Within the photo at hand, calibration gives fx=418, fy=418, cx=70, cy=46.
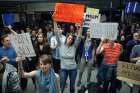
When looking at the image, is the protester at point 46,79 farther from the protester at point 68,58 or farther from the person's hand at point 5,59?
the protester at point 68,58

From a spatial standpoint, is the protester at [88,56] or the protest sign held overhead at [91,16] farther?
the protester at [88,56]

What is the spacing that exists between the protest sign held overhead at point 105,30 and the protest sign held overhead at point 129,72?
149 cm

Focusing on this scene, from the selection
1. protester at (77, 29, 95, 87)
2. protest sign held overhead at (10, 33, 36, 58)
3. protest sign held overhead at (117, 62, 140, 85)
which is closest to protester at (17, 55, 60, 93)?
protest sign held overhead at (10, 33, 36, 58)

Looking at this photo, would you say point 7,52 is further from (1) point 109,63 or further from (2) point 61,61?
(1) point 109,63

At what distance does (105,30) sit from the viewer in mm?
9031

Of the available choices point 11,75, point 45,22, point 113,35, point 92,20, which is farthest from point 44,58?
point 45,22

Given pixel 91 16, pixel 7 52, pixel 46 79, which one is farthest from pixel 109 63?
pixel 46 79

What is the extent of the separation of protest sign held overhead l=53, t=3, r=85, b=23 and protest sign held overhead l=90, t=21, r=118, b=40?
1.58 feet

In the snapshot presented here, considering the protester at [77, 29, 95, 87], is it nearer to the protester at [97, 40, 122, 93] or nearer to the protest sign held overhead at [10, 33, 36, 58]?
the protester at [97, 40, 122, 93]

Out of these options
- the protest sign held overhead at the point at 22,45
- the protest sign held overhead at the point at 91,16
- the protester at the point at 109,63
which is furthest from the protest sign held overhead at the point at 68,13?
the protest sign held overhead at the point at 22,45

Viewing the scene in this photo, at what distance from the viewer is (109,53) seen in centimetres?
941

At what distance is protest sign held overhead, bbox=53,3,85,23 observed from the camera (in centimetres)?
936

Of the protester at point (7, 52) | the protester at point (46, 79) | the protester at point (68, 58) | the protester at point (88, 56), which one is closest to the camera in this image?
the protester at point (46, 79)

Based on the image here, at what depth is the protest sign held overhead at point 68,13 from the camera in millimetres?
9359
